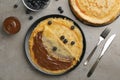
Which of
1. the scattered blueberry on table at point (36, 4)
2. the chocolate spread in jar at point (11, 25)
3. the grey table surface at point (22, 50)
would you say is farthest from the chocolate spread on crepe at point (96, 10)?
the chocolate spread in jar at point (11, 25)

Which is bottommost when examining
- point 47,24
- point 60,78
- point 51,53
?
point 60,78

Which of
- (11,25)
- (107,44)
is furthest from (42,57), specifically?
(107,44)

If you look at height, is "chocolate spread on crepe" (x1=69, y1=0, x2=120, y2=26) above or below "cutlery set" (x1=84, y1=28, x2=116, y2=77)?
above

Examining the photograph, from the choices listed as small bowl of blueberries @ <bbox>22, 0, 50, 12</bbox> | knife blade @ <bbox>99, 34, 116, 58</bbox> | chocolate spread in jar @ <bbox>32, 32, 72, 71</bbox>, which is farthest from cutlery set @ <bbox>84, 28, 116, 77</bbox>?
small bowl of blueberries @ <bbox>22, 0, 50, 12</bbox>

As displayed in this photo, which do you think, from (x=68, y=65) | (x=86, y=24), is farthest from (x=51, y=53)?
(x=86, y=24)

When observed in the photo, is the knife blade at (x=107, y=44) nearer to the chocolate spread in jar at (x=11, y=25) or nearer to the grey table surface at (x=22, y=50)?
the grey table surface at (x=22, y=50)

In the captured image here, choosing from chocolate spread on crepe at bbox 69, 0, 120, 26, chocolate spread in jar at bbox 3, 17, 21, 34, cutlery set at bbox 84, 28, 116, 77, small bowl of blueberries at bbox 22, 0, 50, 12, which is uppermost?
small bowl of blueberries at bbox 22, 0, 50, 12

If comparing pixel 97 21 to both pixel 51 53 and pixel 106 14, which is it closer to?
pixel 106 14

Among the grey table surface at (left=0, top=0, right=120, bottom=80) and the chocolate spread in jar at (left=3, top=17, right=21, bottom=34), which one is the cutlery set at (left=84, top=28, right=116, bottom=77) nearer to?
the grey table surface at (left=0, top=0, right=120, bottom=80)

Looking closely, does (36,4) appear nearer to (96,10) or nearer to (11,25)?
(11,25)
